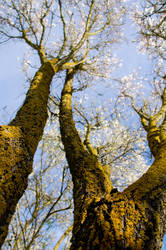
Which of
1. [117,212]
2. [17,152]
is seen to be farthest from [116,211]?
[17,152]

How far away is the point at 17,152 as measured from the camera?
4.70ft

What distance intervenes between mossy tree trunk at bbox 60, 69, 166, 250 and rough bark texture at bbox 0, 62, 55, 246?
0.48 meters

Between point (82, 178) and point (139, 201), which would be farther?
point (82, 178)

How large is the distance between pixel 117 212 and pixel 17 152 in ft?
3.04

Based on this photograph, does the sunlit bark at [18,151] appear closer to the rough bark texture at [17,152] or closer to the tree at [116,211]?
the rough bark texture at [17,152]

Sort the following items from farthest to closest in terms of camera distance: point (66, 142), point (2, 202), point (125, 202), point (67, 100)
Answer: point (67, 100), point (66, 142), point (125, 202), point (2, 202)

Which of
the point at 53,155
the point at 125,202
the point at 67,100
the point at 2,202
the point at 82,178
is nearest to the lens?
the point at 2,202

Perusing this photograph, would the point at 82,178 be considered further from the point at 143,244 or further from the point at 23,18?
the point at 23,18

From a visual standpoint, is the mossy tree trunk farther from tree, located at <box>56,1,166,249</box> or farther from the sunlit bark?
the sunlit bark

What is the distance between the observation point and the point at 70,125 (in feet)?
7.82

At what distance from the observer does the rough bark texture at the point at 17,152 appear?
118 centimetres

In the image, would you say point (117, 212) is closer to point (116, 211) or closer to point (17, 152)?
point (116, 211)

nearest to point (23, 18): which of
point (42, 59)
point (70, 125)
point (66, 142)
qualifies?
point (42, 59)

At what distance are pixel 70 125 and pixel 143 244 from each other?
161 centimetres
